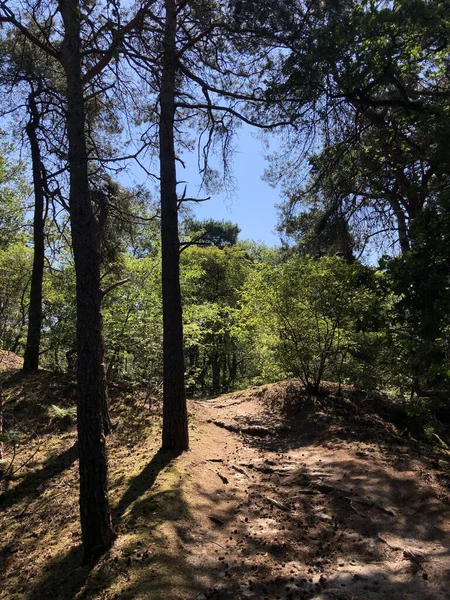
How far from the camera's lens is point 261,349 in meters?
11.0

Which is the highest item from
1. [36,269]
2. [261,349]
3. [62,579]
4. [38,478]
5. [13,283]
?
[13,283]

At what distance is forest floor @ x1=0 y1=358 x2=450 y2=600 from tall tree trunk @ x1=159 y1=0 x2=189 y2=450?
0.45m

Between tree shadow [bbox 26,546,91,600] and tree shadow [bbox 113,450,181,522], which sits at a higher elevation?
tree shadow [bbox 113,450,181,522]

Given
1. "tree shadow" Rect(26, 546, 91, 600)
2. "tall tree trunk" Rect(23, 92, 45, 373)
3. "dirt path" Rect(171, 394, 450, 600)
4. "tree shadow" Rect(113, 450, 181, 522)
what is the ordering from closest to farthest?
"dirt path" Rect(171, 394, 450, 600)
"tree shadow" Rect(26, 546, 91, 600)
"tree shadow" Rect(113, 450, 181, 522)
"tall tree trunk" Rect(23, 92, 45, 373)

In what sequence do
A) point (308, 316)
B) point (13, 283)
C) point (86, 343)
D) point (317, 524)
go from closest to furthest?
point (86, 343) < point (317, 524) < point (308, 316) < point (13, 283)

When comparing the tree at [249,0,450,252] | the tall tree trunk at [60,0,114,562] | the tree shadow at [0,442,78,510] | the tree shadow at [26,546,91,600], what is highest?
the tree at [249,0,450,252]

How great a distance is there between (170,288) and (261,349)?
5.42m

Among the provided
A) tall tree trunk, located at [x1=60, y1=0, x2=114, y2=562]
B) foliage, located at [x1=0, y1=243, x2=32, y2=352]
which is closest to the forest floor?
tall tree trunk, located at [x1=60, y1=0, x2=114, y2=562]

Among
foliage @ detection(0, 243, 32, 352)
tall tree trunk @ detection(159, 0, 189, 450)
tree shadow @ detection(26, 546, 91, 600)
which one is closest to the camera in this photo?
tree shadow @ detection(26, 546, 91, 600)

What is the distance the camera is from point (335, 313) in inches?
334

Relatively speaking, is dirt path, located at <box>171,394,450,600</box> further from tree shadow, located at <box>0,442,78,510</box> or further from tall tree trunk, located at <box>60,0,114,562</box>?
tree shadow, located at <box>0,442,78,510</box>

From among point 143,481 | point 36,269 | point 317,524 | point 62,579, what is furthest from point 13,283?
point 317,524

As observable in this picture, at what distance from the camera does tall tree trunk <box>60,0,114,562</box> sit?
369cm

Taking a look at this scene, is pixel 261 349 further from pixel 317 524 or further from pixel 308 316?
pixel 317 524
